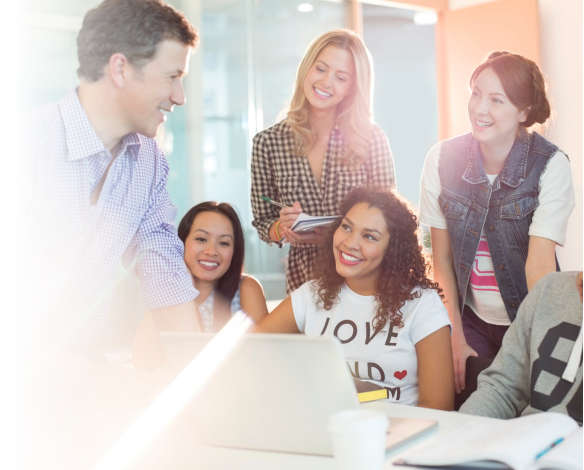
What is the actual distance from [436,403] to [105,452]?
3.17 feet

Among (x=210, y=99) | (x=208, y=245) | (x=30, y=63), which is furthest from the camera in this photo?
(x=210, y=99)

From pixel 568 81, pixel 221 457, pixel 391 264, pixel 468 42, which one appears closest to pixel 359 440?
pixel 221 457

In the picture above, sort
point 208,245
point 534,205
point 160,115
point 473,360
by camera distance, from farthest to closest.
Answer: point 208,245 < point 534,205 < point 473,360 < point 160,115

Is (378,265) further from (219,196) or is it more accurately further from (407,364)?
(219,196)

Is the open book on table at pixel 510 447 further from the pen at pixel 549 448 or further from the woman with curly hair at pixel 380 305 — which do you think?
the woman with curly hair at pixel 380 305

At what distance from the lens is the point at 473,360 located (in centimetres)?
177

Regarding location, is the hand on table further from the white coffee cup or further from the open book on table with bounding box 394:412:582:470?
the white coffee cup

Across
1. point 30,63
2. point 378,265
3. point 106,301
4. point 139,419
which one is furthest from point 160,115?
point 30,63

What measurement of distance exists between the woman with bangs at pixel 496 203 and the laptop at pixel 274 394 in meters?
1.04

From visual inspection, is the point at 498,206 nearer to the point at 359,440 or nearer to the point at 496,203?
the point at 496,203

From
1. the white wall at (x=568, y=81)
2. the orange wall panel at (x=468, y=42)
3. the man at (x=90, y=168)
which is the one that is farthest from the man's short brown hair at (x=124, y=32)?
the orange wall panel at (x=468, y=42)

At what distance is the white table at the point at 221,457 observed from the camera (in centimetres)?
103

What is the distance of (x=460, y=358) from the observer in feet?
6.85

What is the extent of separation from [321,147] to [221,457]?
5.29ft
